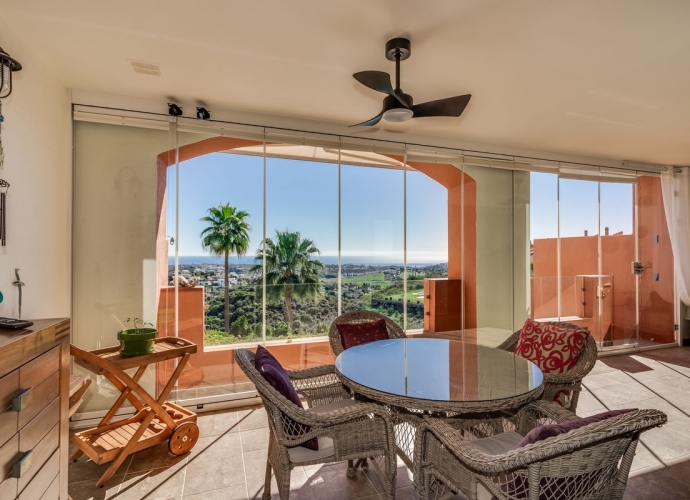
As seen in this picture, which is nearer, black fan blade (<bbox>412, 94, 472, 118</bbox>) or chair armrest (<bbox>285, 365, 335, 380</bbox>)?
chair armrest (<bbox>285, 365, 335, 380</bbox>)

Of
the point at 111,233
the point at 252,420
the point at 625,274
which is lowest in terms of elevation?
the point at 252,420

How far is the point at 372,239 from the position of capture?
431cm

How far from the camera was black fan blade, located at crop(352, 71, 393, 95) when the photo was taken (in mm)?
2160

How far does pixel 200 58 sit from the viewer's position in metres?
2.60

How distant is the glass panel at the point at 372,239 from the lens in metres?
4.20

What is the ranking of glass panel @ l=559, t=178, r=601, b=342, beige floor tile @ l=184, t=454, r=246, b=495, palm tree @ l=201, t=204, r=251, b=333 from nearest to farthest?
beige floor tile @ l=184, t=454, r=246, b=495, palm tree @ l=201, t=204, r=251, b=333, glass panel @ l=559, t=178, r=601, b=342

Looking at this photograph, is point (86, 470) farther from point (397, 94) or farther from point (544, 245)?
point (544, 245)

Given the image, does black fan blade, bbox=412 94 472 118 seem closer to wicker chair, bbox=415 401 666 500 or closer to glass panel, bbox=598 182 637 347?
wicker chair, bbox=415 401 666 500

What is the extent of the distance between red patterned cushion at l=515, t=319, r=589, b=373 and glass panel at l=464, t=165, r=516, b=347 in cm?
236

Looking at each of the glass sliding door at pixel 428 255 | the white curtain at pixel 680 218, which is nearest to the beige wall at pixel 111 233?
the glass sliding door at pixel 428 255

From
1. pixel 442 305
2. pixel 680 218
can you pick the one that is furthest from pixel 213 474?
pixel 680 218

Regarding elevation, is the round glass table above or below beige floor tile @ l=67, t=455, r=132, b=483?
above

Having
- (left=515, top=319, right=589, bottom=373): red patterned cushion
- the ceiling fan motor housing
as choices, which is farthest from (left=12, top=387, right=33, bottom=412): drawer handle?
(left=515, top=319, right=589, bottom=373): red patterned cushion

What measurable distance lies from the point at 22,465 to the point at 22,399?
0.25m
